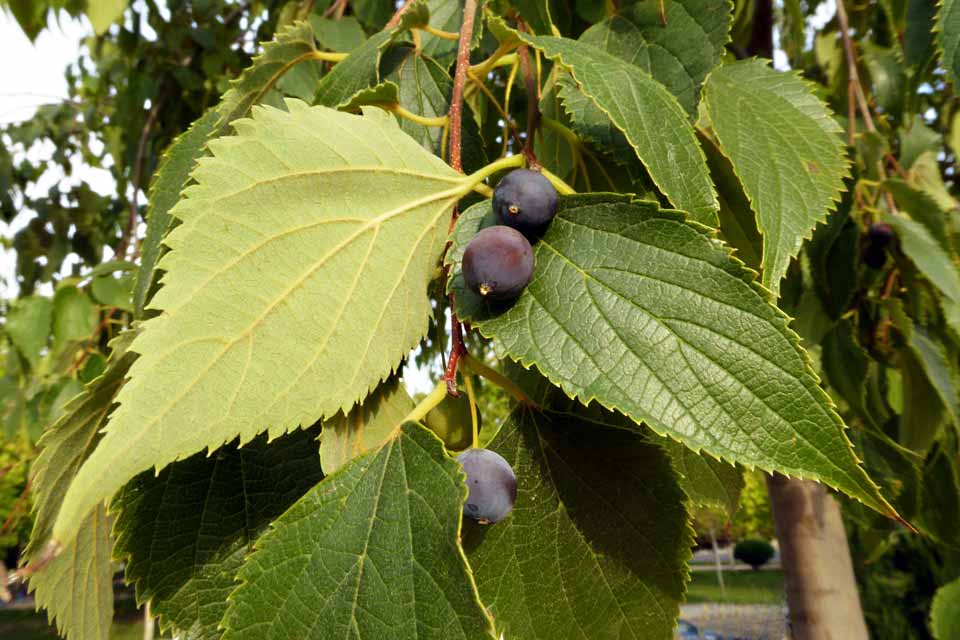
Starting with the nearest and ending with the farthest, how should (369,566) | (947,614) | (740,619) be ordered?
A: (369,566), (947,614), (740,619)

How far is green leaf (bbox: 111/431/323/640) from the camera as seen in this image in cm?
47

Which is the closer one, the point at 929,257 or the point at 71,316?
the point at 929,257

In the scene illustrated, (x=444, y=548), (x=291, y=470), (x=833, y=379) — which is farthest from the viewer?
(x=833, y=379)

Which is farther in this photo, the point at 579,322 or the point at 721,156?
the point at 721,156

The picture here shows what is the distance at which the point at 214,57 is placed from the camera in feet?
8.16

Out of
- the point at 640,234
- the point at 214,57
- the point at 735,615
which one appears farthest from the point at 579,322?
the point at 735,615

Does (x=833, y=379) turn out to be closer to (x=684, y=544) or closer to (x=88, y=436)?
(x=684, y=544)

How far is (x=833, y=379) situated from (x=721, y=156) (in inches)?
29.5

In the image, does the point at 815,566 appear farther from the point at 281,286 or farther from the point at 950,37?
the point at 281,286

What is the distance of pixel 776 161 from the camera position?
1.86 feet

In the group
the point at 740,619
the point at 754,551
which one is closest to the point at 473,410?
the point at 740,619

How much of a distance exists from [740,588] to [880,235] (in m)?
16.7

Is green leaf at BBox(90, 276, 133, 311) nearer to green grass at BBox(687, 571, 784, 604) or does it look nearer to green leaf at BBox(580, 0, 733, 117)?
green leaf at BBox(580, 0, 733, 117)

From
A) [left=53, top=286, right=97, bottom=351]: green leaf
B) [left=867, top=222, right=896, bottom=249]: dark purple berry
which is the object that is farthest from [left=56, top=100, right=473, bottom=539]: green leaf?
[left=53, top=286, right=97, bottom=351]: green leaf
